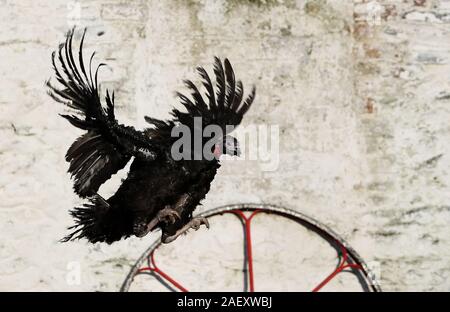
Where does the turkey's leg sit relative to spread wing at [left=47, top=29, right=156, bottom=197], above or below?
below

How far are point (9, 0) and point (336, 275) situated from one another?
2.69 m

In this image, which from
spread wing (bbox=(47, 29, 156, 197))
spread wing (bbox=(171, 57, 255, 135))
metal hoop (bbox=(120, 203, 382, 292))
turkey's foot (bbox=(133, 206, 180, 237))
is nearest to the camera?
spread wing (bbox=(47, 29, 156, 197))

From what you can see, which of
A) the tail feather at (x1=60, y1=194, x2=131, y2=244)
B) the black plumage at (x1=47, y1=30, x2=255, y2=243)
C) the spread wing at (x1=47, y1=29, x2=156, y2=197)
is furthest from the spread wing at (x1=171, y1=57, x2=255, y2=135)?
the tail feather at (x1=60, y1=194, x2=131, y2=244)

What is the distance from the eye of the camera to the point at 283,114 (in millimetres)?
7723

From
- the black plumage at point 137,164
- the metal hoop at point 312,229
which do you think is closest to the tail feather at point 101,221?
the black plumage at point 137,164

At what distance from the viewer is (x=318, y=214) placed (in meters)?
7.72

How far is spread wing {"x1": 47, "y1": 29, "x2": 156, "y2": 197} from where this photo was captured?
18.2ft

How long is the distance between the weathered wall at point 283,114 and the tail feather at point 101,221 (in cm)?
156

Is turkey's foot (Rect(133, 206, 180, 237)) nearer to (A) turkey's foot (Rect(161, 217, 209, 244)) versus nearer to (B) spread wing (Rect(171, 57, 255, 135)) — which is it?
(A) turkey's foot (Rect(161, 217, 209, 244))

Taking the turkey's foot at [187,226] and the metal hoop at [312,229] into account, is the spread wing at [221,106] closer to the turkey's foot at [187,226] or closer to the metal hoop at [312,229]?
the turkey's foot at [187,226]

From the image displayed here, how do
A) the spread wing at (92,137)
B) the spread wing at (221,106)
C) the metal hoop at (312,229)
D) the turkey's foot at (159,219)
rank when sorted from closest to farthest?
the spread wing at (92,137) → the turkey's foot at (159,219) → the spread wing at (221,106) → the metal hoop at (312,229)

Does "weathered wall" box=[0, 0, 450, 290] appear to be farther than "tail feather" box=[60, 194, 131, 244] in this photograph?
Yes

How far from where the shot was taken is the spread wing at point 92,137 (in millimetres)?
5551

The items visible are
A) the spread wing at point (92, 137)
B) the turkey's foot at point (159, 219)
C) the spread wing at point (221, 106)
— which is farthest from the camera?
the spread wing at point (221, 106)
